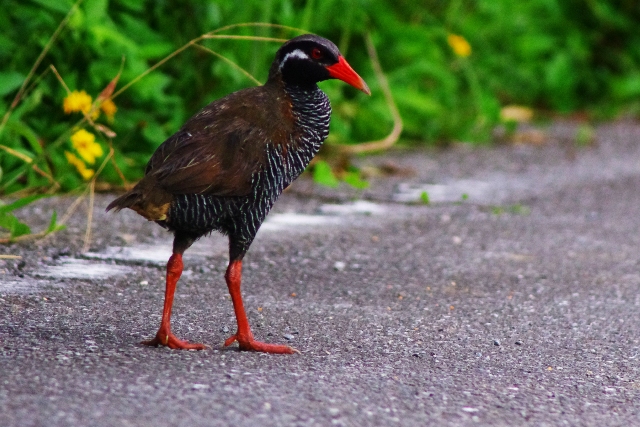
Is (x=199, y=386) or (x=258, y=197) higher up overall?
(x=258, y=197)

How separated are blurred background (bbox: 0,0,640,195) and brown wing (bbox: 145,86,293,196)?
0.78 meters

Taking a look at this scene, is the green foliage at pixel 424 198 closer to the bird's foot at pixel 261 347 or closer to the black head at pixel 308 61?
the black head at pixel 308 61

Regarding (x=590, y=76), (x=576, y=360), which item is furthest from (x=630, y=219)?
(x=590, y=76)

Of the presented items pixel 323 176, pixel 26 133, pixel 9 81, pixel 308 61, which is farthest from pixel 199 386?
pixel 323 176

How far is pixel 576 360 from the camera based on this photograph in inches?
155

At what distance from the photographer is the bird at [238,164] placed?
3775 mm

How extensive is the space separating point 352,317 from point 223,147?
99 cm

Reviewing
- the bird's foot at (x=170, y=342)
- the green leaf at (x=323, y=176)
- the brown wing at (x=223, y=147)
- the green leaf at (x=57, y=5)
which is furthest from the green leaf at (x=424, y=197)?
the bird's foot at (x=170, y=342)

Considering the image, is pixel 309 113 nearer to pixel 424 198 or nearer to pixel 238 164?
pixel 238 164

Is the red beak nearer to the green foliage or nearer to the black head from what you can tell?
the black head

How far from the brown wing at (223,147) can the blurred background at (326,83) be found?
782mm

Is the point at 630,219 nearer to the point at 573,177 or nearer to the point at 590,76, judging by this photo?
the point at 573,177

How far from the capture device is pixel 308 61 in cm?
408

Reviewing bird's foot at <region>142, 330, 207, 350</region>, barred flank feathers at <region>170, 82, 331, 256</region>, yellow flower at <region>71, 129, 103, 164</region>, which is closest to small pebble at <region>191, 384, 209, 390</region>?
bird's foot at <region>142, 330, 207, 350</region>
